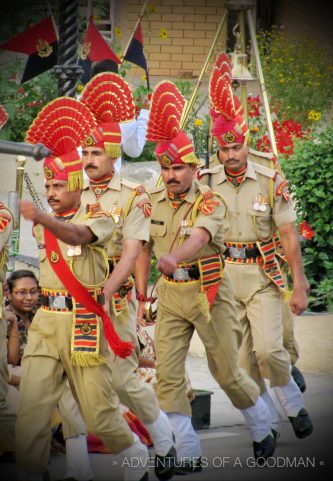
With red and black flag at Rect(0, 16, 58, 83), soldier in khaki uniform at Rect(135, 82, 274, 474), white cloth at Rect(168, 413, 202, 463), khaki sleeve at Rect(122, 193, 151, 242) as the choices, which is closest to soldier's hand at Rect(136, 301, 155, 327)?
soldier in khaki uniform at Rect(135, 82, 274, 474)

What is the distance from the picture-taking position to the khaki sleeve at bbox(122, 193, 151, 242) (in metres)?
8.85

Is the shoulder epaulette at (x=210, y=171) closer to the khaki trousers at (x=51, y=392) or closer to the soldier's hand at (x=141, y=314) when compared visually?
the soldier's hand at (x=141, y=314)

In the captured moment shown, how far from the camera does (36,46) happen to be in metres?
11.6

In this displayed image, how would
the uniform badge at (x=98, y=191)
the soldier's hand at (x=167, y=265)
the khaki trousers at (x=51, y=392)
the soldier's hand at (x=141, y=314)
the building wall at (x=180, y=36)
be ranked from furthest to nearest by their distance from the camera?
1. the building wall at (x=180, y=36)
2. the soldier's hand at (x=141, y=314)
3. the uniform badge at (x=98, y=191)
4. the soldier's hand at (x=167, y=265)
5. the khaki trousers at (x=51, y=392)

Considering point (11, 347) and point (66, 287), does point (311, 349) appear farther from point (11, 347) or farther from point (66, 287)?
point (66, 287)

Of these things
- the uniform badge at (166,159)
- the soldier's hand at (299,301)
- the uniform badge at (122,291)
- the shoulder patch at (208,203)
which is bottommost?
the soldier's hand at (299,301)

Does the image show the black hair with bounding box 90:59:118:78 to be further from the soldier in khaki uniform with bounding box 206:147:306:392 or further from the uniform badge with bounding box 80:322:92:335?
the uniform badge with bounding box 80:322:92:335

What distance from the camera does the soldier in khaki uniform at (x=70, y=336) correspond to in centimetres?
779

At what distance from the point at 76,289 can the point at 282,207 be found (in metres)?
2.35

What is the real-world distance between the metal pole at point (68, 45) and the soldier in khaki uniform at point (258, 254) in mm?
960

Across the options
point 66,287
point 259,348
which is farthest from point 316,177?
point 66,287

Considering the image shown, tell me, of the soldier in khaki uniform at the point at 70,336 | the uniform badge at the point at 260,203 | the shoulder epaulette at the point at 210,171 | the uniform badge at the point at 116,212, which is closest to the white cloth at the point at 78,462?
the soldier in khaki uniform at the point at 70,336

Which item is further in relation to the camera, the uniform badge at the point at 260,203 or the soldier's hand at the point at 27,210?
the uniform badge at the point at 260,203

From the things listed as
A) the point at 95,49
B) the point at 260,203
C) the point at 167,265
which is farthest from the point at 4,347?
the point at 95,49
